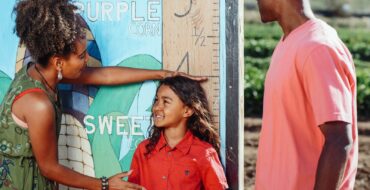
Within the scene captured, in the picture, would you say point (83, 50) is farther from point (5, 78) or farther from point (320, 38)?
point (320, 38)

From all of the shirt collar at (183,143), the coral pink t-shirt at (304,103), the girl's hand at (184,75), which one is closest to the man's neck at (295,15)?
the coral pink t-shirt at (304,103)

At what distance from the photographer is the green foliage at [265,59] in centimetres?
975

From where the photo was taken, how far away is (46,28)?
3.77m

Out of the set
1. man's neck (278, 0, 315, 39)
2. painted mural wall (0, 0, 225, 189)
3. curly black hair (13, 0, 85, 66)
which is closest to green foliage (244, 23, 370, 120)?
painted mural wall (0, 0, 225, 189)

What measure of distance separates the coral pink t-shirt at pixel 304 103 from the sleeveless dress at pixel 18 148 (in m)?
1.04

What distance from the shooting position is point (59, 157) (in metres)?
4.20

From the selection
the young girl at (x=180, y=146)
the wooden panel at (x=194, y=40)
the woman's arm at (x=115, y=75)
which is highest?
the wooden panel at (x=194, y=40)

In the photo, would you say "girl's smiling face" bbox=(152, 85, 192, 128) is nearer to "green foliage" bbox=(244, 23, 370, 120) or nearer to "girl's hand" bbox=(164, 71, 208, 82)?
"girl's hand" bbox=(164, 71, 208, 82)

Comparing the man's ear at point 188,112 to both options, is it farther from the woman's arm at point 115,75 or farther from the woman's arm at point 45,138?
the woman's arm at point 45,138

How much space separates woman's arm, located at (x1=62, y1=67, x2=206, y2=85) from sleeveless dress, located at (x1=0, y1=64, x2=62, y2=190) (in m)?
0.25

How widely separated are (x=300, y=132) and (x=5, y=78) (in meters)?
1.62

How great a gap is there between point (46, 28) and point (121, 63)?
458 mm

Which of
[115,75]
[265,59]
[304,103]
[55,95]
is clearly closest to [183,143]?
[115,75]

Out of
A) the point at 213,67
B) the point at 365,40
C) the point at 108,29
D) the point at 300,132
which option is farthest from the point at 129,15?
the point at 365,40
